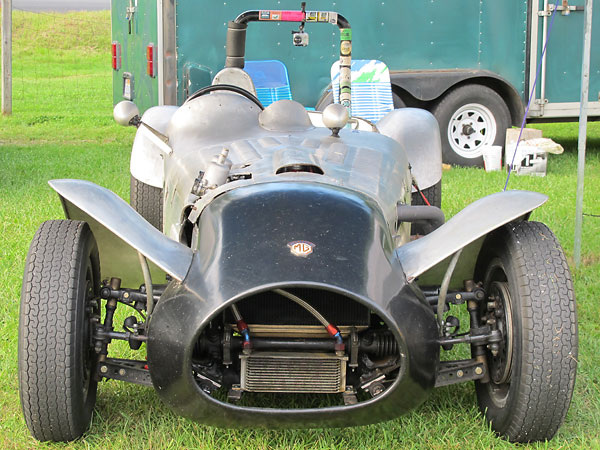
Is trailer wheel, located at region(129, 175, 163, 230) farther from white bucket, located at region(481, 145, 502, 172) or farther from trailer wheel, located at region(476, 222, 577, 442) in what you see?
white bucket, located at region(481, 145, 502, 172)

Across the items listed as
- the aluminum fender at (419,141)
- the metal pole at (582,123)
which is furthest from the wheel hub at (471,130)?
the aluminum fender at (419,141)

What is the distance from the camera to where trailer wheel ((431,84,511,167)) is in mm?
10187

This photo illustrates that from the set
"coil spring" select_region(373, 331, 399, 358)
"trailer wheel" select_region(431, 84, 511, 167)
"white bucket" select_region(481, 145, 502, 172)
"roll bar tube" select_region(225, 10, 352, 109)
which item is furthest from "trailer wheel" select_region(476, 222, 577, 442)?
"trailer wheel" select_region(431, 84, 511, 167)

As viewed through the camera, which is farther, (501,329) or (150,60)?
(150,60)

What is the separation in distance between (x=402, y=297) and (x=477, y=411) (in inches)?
38.1

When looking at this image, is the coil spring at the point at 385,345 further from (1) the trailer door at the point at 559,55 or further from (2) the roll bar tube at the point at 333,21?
(1) the trailer door at the point at 559,55

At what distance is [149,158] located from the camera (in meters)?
5.75

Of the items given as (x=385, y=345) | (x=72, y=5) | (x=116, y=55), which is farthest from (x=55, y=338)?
(x=72, y=5)

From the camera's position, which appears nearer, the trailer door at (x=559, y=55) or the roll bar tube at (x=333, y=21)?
the roll bar tube at (x=333, y=21)

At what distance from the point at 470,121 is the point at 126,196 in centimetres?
455

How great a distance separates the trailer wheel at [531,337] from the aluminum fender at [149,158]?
2.89 m

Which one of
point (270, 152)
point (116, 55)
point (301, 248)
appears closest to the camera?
point (301, 248)

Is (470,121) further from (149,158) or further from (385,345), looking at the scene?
(385,345)

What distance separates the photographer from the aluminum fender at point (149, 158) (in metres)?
5.72
